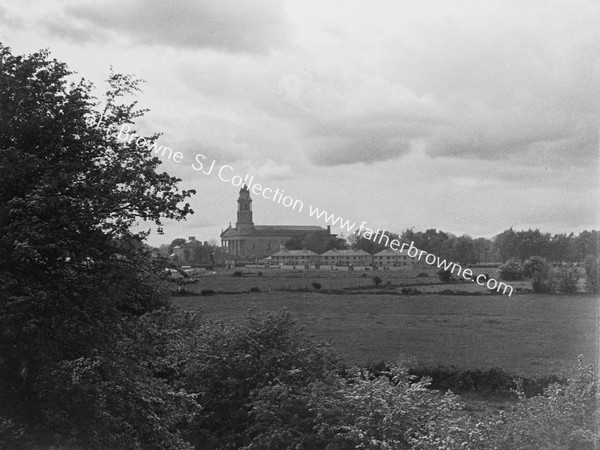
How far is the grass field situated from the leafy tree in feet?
25.9

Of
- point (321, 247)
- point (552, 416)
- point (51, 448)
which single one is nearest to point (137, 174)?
point (51, 448)

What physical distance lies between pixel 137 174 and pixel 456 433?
6653mm

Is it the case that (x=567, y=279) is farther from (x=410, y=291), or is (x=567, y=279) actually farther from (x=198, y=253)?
(x=198, y=253)

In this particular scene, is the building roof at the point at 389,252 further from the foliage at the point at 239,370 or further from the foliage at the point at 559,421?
the foliage at the point at 559,421

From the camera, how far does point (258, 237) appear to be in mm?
24719

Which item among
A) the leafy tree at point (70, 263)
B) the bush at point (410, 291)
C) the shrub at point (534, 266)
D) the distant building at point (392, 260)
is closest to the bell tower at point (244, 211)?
the distant building at point (392, 260)

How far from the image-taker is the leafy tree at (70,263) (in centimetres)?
904

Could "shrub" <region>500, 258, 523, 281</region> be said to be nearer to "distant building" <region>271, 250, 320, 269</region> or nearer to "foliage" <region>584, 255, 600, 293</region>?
"foliage" <region>584, 255, 600, 293</region>

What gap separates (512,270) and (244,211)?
946 cm

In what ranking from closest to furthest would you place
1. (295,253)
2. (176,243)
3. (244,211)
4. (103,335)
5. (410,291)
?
(103,335) → (244,211) → (410,291) → (176,243) → (295,253)

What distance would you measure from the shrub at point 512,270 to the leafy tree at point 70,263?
1383cm

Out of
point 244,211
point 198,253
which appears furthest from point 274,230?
point 198,253

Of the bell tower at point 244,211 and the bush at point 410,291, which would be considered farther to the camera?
the bush at point 410,291

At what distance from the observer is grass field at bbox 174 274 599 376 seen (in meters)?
19.0
